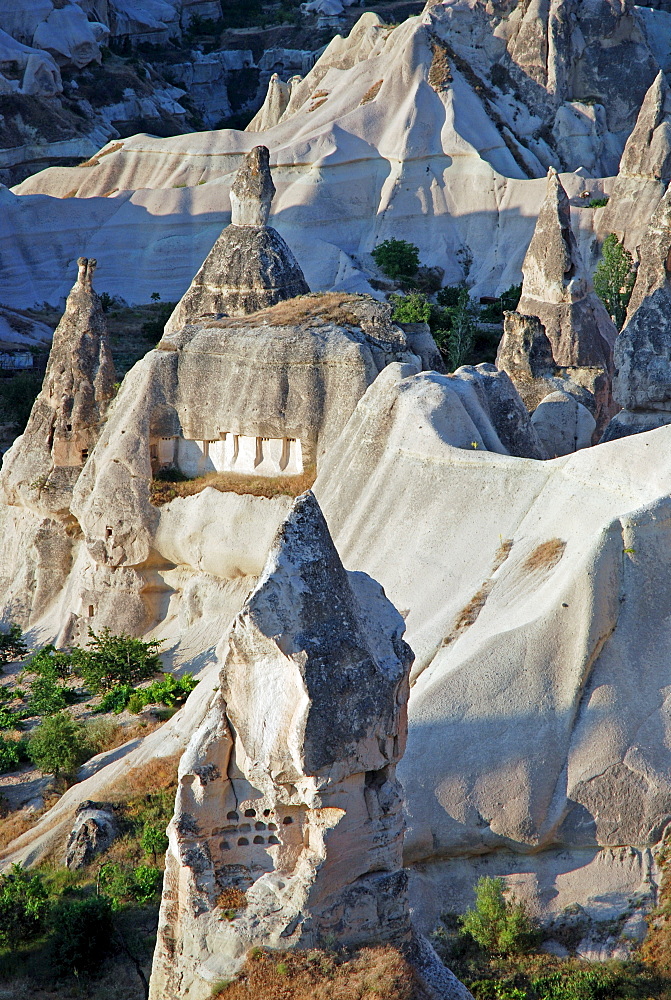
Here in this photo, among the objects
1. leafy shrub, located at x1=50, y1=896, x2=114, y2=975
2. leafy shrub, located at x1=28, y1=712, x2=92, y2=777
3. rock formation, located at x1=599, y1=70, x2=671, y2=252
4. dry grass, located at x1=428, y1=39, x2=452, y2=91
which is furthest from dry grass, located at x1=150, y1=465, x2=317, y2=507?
dry grass, located at x1=428, y1=39, x2=452, y2=91

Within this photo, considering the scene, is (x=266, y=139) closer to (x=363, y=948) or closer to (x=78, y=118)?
(x=78, y=118)

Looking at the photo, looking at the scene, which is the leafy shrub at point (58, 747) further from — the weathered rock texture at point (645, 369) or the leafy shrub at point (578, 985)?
the weathered rock texture at point (645, 369)

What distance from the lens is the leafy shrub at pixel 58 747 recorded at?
14633mm

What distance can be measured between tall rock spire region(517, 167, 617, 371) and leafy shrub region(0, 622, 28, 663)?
46.3 ft

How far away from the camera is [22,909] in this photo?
10.9m

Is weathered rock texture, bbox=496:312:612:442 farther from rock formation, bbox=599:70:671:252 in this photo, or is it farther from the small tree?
rock formation, bbox=599:70:671:252

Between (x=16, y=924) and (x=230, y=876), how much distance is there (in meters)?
3.65

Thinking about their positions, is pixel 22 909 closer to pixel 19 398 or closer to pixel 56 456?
pixel 56 456

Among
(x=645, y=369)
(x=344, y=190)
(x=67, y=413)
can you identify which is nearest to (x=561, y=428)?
(x=645, y=369)

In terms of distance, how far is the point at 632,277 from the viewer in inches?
1474

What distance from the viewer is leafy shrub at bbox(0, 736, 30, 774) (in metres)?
15.2

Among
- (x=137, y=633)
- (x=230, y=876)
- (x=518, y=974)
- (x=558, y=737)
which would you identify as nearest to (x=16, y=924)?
(x=230, y=876)

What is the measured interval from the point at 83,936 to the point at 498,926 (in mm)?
3552

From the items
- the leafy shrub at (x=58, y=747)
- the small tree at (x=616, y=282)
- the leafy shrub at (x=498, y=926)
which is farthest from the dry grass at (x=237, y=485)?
the small tree at (x=616, y=282)
